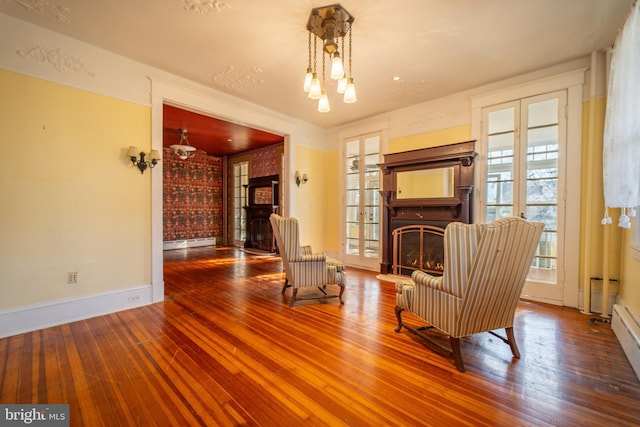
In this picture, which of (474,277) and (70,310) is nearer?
(474,277)

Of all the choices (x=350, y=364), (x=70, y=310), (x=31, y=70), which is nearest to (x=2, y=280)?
(x=70, y=310)

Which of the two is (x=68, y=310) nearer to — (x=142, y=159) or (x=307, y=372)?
(x=142, y=159)

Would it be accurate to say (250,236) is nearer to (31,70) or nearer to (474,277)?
(31,70)

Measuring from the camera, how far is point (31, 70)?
261cm

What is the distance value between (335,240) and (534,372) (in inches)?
166

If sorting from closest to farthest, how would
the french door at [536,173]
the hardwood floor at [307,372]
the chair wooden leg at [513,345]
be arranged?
the hardwood floor at [307,372] < the chair wooden leg at [513,345] < the french door at [536,173]

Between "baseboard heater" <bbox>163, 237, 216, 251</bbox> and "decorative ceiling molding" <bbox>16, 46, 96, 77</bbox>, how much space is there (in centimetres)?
592

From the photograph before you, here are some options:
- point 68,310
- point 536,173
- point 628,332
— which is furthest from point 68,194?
point 536,173

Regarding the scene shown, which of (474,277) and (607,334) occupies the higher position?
(474,277)

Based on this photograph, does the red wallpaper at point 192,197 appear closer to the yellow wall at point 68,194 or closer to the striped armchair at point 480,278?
the yellow wall at point 68,194

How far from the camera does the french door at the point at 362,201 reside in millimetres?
5238

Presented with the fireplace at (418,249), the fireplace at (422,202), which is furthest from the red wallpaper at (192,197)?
the fireplace at (418,249)

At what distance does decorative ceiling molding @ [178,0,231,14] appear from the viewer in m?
2.32

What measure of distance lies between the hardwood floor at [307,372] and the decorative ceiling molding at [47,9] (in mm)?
3043
